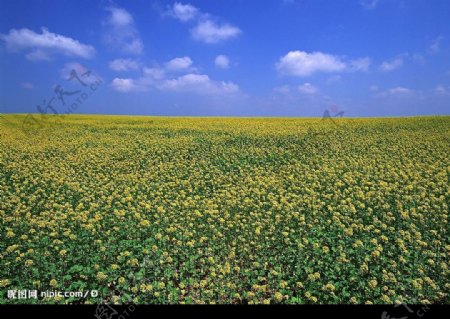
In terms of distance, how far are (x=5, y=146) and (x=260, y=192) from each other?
1496 cm

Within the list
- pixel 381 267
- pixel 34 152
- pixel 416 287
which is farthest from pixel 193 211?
pixel 34 152

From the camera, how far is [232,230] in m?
8.12

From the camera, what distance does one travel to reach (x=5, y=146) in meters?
18.2

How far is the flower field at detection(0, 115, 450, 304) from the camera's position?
5.97 metres

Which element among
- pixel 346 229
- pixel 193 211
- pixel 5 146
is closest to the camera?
pixel 346 229

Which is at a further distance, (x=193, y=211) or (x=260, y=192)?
(x=260, y=192)

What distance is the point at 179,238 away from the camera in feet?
25.0

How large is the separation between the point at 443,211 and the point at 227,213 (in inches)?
211

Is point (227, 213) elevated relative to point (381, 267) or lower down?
elevated

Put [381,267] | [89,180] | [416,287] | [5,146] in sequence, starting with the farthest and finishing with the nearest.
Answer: [5,146] → [89,180] → [381,267] → [416,287]

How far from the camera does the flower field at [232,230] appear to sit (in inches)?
235
